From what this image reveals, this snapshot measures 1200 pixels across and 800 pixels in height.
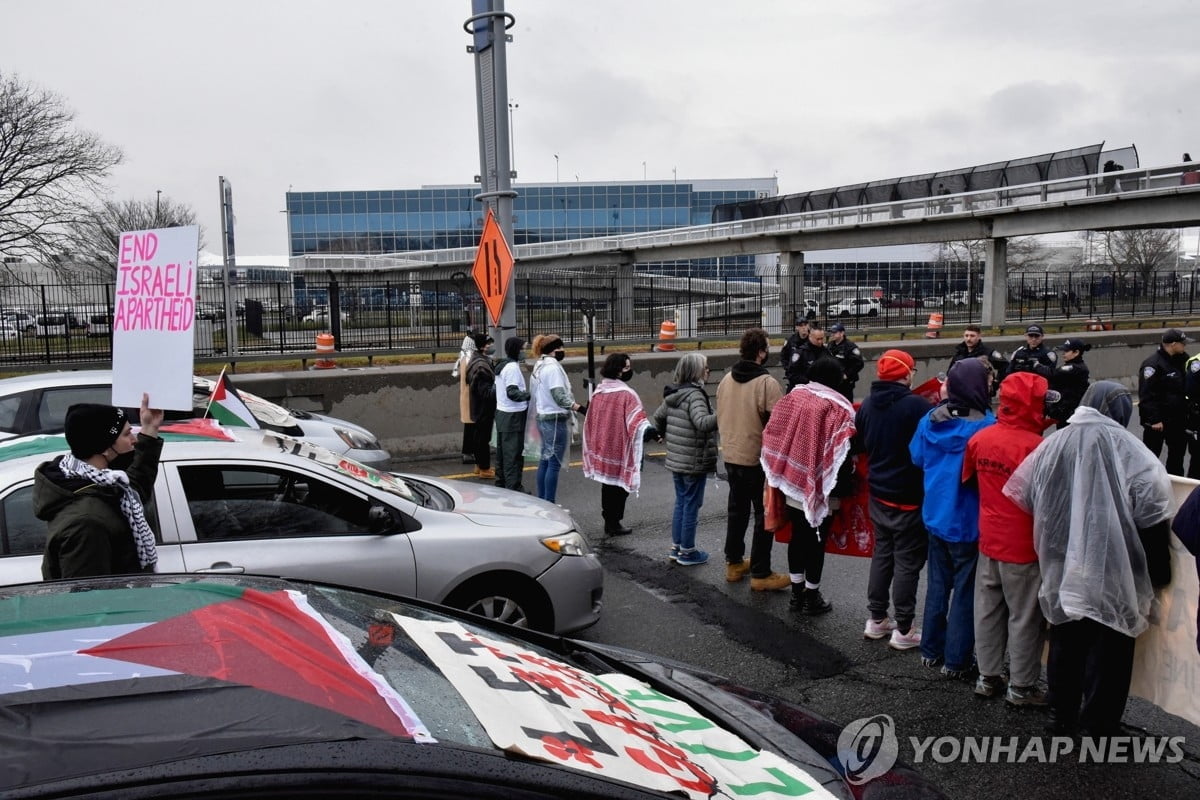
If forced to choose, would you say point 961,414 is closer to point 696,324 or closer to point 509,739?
point 509,739

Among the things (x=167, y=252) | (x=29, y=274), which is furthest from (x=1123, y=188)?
(x=29, y=274)

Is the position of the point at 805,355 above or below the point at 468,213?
below

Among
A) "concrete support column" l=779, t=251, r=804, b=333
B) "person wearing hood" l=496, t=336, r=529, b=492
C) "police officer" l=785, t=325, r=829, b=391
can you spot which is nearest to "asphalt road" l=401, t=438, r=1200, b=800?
"person wearing hood" l=496, t=336, r=529, b=492

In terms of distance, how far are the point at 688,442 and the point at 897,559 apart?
86.9 inches

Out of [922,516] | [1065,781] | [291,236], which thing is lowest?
[1065,781]

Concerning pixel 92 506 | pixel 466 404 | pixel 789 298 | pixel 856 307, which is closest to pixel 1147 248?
pixel 856 307

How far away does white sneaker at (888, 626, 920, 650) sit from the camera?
5895mm

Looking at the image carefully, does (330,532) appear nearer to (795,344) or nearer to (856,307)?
(795,344)

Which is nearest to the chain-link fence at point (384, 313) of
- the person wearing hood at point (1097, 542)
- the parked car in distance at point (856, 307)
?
the parked car in distance at point (856, 307)

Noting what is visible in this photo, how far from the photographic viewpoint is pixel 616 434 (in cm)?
850

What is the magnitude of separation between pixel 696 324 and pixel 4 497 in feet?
71.2

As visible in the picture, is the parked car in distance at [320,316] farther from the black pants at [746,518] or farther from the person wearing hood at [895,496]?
the person wearing hood at [895,496]

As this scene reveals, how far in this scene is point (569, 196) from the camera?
10044 cm

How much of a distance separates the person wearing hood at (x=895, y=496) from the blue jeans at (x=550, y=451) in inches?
151
